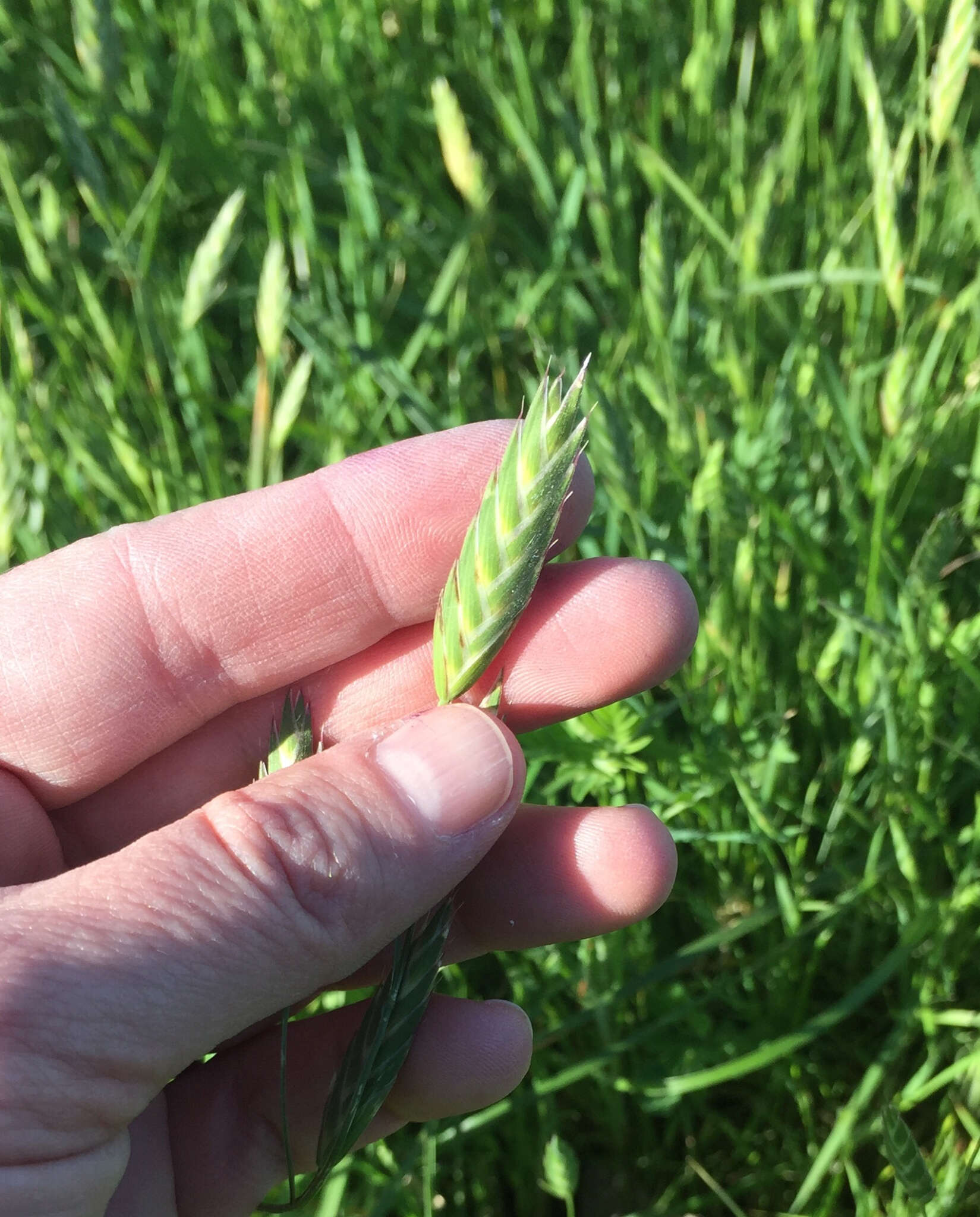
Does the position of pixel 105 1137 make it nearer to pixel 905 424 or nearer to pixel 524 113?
pixel 905 424

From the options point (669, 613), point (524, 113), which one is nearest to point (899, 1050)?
point (669, 613)

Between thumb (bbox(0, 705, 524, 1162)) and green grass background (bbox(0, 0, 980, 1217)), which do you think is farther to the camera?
green grass background (bbox(0, 0, 980, 1217))

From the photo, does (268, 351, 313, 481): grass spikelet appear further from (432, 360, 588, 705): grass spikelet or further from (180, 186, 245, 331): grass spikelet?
(432, 360, 588, 705): grass spikelet

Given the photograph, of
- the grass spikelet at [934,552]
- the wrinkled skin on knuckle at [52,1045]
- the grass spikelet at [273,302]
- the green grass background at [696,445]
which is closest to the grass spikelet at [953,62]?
the green grass background at [696,445]

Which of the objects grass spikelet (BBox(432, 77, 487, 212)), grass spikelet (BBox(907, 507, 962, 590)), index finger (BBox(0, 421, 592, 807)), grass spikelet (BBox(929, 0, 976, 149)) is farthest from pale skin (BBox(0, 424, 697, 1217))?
grass spikelet (BBox(929, 0, 976, 149))

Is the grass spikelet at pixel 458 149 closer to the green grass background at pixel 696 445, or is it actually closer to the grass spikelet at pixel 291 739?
the green grass background at pixel 696 445
